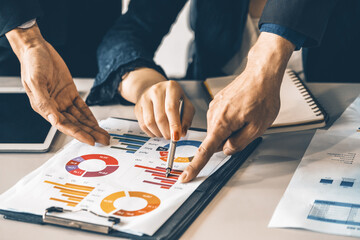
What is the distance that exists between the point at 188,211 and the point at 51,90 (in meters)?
0.49

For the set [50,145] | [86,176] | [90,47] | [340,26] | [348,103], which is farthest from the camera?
[90,47]

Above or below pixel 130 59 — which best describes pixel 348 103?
below

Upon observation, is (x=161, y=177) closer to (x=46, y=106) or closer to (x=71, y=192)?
(x=71, y=192)

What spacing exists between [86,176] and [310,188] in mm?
366

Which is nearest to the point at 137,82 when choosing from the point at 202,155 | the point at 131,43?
the point at 131,43

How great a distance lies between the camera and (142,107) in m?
0.86

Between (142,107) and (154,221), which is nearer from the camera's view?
(154,221)

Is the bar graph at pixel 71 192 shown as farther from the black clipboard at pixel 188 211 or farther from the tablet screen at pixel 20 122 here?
the tablet screen at pixel 20 122

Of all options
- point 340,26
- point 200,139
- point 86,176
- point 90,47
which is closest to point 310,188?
point 200,139

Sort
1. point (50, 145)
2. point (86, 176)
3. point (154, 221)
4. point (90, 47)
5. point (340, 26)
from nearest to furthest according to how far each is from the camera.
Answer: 1. point (154, 221)
2. point (86, 176)
3. point (50, 145)
4. point (340, 26)
5. point (90, 47)

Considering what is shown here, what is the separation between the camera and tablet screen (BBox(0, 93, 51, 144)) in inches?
32.9

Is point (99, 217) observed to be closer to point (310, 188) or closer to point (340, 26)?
point (310, 188)

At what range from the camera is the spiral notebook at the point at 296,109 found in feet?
2.77

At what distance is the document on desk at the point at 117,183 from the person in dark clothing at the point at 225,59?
34 millimetres
